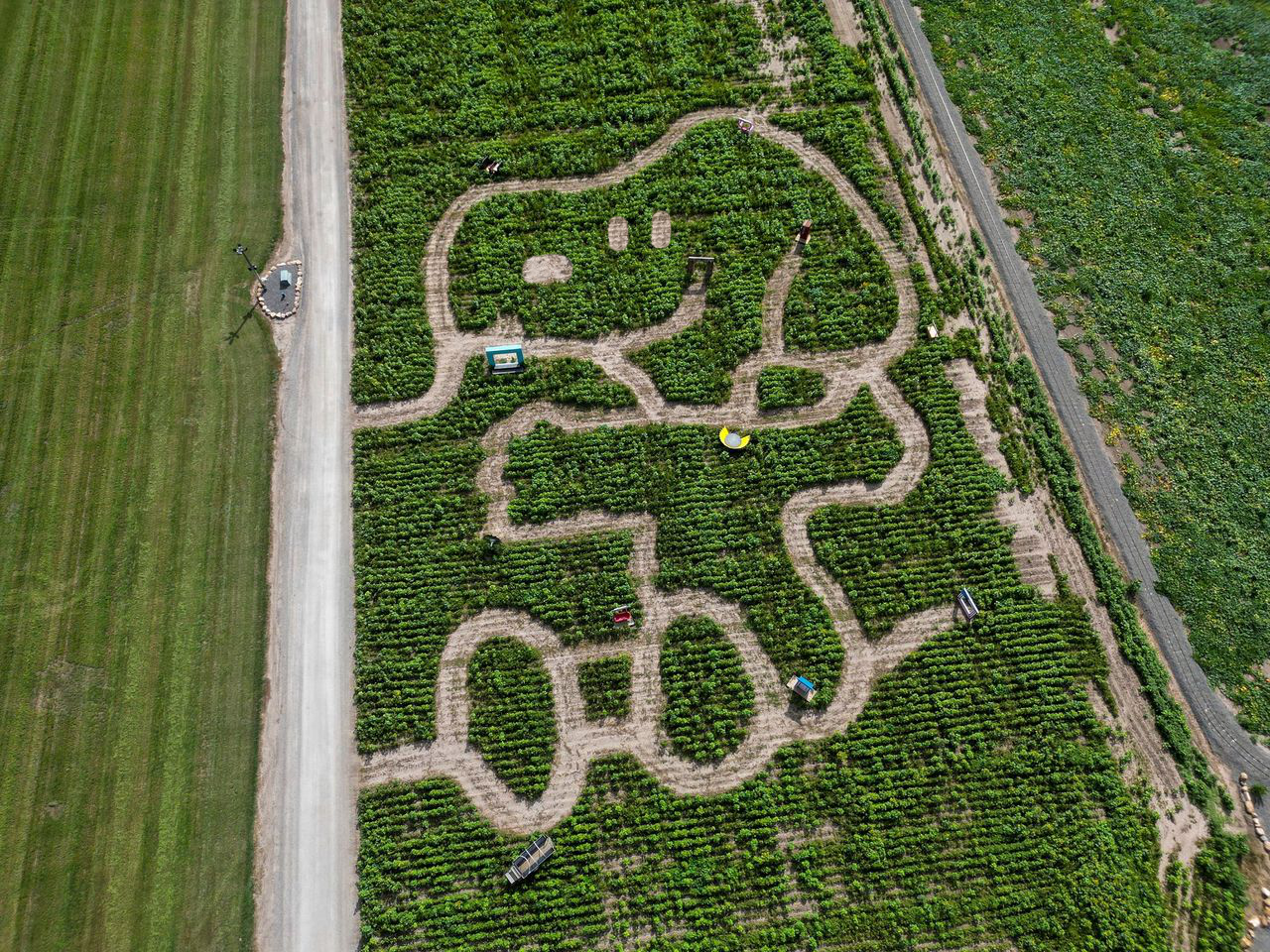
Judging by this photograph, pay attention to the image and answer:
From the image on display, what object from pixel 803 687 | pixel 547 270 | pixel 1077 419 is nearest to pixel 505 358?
pixel 547 270

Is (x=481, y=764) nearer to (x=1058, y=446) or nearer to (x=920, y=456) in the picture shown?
(x=920, y=456)

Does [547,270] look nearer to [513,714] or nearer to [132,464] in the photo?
[132,464]

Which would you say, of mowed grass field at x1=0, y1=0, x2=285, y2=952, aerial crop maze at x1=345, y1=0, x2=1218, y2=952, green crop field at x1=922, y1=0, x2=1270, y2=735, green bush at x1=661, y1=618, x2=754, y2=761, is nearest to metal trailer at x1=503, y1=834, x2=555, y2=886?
aerial crop maze at x1=345, y1=0, x2=1218, y2=952

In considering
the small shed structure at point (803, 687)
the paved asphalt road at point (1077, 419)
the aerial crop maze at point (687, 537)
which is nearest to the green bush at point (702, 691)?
the aerial crop maze at point (687, 537)

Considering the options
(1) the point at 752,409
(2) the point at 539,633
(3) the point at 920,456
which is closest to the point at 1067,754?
(3) the point at 920,456

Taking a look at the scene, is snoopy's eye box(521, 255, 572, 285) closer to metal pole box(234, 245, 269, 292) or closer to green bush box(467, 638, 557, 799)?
metal pole box(234, 245, 269, 292)
